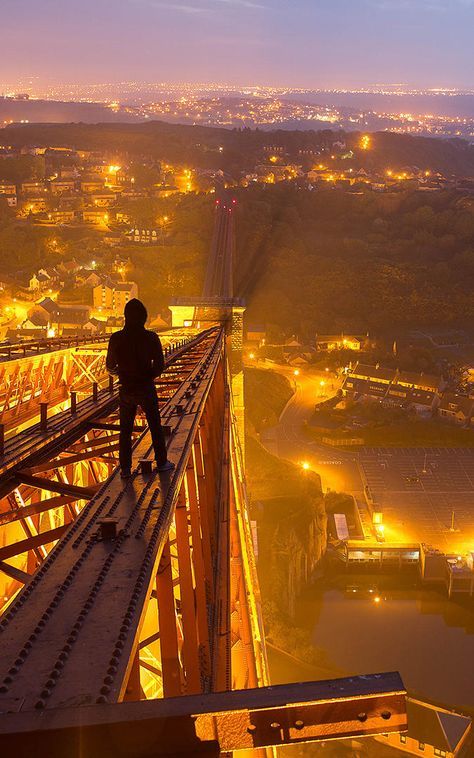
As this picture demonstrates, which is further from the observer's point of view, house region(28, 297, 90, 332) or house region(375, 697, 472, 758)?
house region(28, 297, 90, 332)

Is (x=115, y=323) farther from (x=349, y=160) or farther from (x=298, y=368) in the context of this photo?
(x=349, y=160)

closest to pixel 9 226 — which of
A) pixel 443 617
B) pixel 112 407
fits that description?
pixel 443 617

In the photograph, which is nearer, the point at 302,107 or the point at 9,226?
the point at 9,226

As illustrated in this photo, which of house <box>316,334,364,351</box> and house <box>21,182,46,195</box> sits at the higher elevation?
house <box>21,182,46,195</box>

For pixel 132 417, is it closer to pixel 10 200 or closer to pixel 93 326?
pixel 93 326

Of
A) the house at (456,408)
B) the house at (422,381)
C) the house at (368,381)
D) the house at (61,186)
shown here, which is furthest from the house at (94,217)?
the house at (456,408)

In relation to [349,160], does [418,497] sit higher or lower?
lower

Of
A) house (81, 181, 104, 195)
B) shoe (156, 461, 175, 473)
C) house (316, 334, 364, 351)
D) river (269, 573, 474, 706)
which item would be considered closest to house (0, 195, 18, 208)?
house (81, 181, 104, 195)

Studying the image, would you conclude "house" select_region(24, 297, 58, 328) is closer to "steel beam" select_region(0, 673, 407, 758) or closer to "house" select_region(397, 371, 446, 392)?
"house" select_region(397, 371, 446, 392)
